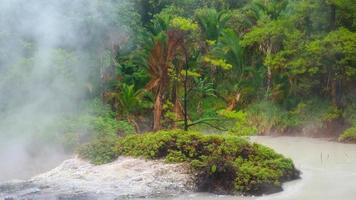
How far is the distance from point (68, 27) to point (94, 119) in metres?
2.54

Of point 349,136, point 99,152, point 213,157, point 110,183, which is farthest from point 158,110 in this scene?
point 349,136

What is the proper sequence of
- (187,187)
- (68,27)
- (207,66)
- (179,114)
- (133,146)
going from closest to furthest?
(187,187) → (133,146) → (179,114) → (68,27) → (207,66)

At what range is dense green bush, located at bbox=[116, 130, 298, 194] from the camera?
10477 mm

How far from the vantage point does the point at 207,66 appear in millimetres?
22547

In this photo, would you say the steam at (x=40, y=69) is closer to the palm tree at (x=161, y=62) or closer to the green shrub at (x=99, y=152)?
the green shrub at (x=99, y=152)

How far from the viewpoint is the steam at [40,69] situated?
46.1 ft

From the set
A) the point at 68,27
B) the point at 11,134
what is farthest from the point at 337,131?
the point at 11,134

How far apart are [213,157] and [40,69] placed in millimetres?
5707

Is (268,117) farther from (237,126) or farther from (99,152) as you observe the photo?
(99,152)

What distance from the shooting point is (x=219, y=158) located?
10688 millimetres

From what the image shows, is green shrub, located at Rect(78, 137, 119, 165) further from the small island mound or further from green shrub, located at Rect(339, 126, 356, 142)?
green shrub, located at Rect(339, 126, 356, 142)

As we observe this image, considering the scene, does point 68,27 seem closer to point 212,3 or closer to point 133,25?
point 133,25

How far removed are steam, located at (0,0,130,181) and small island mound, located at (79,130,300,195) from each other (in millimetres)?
2452

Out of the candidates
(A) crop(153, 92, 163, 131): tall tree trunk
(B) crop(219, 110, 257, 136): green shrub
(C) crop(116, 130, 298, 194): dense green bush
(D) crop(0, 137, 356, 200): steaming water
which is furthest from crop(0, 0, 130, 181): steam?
(D) crop(0, 137, 356, 200): steaming water
